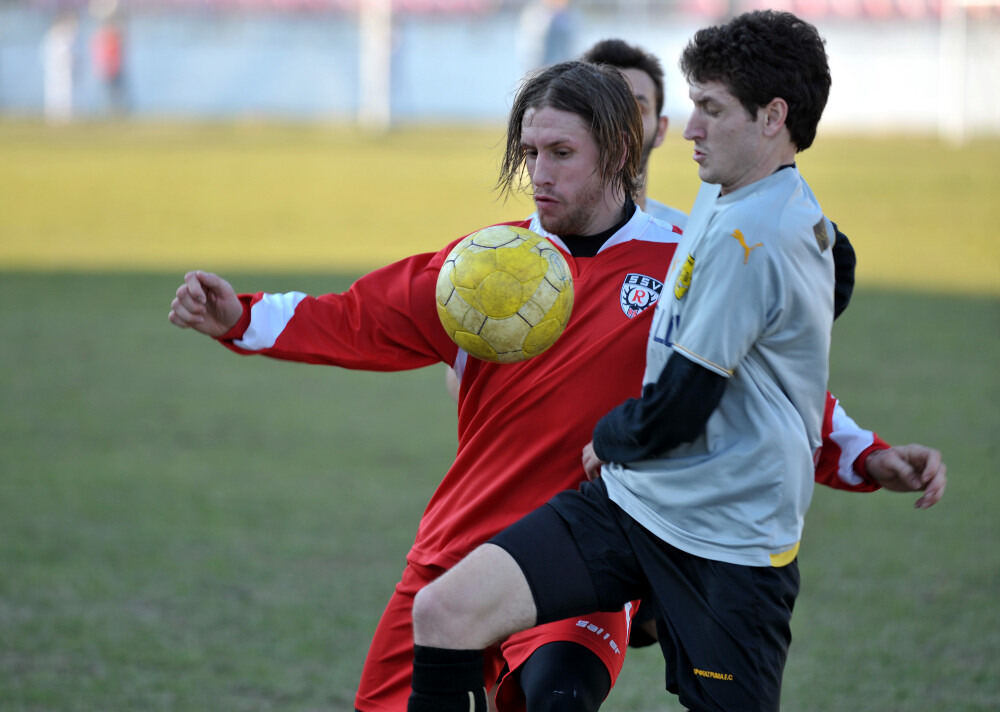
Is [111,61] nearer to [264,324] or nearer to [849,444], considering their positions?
[264,324]

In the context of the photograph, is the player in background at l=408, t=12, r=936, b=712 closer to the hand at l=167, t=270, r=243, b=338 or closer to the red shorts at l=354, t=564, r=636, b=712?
the red shorts at l=354, t=564, r=636, b=712

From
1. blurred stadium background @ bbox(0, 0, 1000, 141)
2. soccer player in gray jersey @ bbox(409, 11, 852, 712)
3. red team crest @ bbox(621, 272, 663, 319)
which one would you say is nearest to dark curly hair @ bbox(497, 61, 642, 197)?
red team crest @ bbox(621, 272, 663, 319)

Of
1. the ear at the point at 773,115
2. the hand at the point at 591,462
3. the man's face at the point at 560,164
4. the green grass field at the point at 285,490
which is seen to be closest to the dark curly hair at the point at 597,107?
the man's face at the point at 560,164

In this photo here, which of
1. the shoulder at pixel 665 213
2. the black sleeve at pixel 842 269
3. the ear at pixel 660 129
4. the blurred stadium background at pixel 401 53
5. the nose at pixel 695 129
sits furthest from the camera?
the blurred stadium background at pixel 401 53

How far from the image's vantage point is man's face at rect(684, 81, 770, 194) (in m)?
2.65

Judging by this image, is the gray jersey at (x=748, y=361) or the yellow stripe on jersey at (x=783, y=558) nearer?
the gray jersey at (x=748, y=361)

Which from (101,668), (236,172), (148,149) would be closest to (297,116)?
(148,149)

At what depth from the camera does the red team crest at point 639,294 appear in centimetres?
312

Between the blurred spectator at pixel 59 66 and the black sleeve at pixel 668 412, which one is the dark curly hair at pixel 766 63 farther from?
the blurred spectator at pixel 59 66

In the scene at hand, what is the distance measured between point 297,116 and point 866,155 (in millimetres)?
17772

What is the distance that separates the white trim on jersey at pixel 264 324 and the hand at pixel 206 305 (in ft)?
0.14

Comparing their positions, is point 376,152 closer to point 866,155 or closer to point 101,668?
point 866,155

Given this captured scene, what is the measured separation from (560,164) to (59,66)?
120ft

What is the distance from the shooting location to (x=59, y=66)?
119ft
